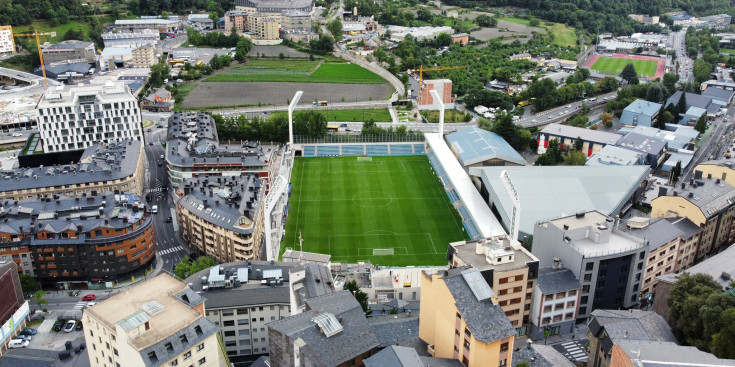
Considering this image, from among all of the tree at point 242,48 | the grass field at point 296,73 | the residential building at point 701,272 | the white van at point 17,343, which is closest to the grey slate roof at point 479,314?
the residential building at point 701,272

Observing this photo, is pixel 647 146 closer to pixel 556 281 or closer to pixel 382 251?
pixel 382 251

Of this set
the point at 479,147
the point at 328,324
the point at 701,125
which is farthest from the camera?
the point at 701,125

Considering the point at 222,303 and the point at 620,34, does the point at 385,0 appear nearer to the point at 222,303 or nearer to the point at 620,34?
the point at 620,34

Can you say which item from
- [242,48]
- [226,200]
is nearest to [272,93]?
[242,48]

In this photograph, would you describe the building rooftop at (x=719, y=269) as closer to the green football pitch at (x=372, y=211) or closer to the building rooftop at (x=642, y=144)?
the green football pitch at (x=372, y=211)

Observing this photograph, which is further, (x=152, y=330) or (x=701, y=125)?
(x=701, y=125)
